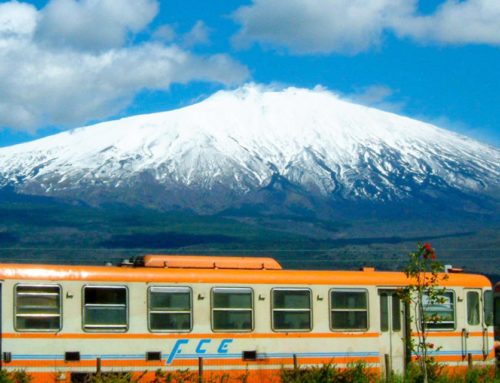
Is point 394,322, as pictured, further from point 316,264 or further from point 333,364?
point 316,264

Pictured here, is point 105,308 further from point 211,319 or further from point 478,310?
point 478,310

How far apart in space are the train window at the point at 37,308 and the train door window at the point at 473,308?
35.3ft

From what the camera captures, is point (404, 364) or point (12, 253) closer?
point (404, 364)

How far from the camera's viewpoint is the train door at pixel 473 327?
28.6 m

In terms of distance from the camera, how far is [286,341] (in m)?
26.2

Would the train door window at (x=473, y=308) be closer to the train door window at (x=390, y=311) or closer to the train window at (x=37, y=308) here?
the train door window at (x=390, y=311)

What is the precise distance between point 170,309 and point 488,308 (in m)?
8.96

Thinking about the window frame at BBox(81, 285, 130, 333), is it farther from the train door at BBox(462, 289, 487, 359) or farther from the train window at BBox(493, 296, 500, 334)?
the train window at BBox(493, 296, 500, 334)

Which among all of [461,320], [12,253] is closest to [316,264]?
[12,253]

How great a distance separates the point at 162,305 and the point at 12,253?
585ft

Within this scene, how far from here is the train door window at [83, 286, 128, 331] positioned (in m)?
24.4

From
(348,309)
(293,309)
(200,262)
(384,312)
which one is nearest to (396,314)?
(384,312)

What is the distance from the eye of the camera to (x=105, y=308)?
24.6m

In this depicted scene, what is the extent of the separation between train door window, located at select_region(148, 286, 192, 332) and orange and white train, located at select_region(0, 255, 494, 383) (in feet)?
0.07
